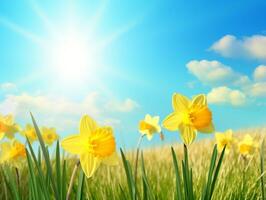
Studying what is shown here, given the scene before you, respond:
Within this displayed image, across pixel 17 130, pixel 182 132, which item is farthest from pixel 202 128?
pixel 17 130

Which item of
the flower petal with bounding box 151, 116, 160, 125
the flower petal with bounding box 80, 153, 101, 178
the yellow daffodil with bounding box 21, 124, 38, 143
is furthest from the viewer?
the flower petal with bounding box 151, 116, 160, 125

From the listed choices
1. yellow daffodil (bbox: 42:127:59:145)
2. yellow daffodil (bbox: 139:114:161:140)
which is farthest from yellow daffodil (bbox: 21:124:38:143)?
yellow daffodil (bbox: 139:114:161:140)

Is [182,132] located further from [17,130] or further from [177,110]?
[17,130]

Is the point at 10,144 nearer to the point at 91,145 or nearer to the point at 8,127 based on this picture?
the point at 8,127

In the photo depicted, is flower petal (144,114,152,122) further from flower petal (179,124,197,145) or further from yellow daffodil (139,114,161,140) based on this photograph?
flower petal (179,124,197,145)

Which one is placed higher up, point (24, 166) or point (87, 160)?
point (24, 166)

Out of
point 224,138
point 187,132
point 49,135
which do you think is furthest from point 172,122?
point 224,138

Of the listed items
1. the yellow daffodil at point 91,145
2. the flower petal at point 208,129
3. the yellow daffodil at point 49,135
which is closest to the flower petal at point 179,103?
the flower petal at point 208,129
